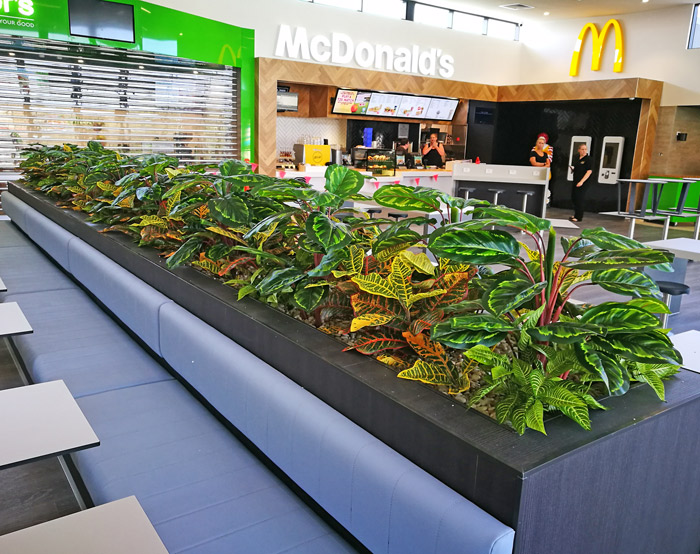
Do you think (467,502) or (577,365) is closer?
(467,502)

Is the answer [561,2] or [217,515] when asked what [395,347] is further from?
[561,2]

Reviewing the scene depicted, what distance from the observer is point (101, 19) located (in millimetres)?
8828

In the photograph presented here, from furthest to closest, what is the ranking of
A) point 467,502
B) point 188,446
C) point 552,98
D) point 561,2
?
point 552,98 < point 561,2 < point 188,446 < point 467,502

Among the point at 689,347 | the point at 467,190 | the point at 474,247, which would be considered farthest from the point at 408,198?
the point at 467,190

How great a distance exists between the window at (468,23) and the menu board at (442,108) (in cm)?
185

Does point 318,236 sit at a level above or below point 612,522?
above

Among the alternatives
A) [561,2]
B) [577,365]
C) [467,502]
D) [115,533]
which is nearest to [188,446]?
[115,533]

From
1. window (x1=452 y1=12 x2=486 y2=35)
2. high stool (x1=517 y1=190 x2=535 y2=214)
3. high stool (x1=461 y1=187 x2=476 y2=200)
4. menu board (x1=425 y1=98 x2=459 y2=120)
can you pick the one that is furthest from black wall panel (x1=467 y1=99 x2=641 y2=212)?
high stool (x1=461 y1=187 x2=476 y2=200)

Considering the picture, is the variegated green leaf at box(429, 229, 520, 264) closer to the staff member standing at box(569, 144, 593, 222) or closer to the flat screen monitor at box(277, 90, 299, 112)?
the flat screen monitor at box(277, 90, 299, 112)

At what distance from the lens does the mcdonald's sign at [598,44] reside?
1361 cm

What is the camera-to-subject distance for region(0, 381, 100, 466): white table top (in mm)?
1792

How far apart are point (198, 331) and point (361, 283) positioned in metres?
0.94

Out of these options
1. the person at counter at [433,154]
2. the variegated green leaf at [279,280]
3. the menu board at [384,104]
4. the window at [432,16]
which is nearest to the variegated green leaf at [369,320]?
the variegated green leaf at [279,280]

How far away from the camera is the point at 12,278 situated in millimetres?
4637
